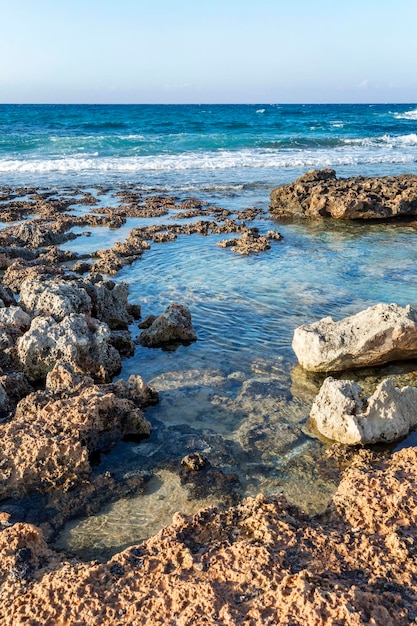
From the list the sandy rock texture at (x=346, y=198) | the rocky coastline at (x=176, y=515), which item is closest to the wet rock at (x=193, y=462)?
the rocky coastline at (x=176, y=515)

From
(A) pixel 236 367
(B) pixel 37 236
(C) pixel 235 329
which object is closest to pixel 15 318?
(A) pixel 236 367

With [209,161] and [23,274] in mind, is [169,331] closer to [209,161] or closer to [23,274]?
[23,274]

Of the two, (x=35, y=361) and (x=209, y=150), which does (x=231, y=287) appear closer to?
(x=35, y=361)

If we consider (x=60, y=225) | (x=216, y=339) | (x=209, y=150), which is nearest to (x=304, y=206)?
(x=60, y=225)

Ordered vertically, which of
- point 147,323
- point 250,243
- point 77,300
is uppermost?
point 77,300

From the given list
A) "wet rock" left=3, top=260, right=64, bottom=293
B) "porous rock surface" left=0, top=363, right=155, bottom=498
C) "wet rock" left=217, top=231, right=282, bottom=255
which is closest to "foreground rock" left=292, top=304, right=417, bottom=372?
"porous rock surface" left=0, top=363, right=155, bottom=498

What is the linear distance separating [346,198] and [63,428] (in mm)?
12871

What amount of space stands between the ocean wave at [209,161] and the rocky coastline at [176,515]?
59.9 ft

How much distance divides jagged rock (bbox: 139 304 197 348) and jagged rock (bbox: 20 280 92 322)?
0.92 metres

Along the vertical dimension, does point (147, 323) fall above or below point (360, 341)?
below

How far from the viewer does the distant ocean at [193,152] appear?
24125 millimetres

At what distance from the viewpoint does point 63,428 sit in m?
4.98

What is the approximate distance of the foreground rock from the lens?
6465 millimetres

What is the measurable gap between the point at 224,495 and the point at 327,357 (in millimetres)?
2581
